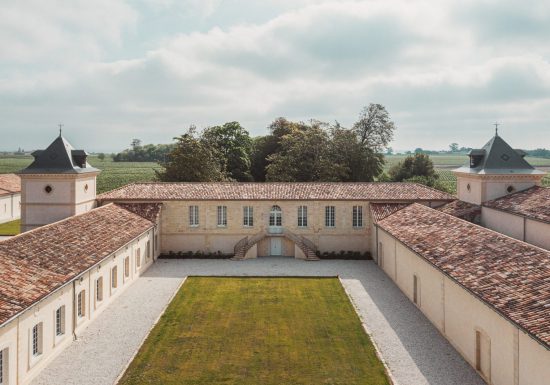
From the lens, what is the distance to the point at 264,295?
99.1 ft

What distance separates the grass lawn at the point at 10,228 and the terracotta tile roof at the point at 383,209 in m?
35.1

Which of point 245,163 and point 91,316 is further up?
point 245,163

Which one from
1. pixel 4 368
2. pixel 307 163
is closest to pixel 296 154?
pixel 307 163

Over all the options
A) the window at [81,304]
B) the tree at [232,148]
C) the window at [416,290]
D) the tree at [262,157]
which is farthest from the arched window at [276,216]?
the tree at [262,157]

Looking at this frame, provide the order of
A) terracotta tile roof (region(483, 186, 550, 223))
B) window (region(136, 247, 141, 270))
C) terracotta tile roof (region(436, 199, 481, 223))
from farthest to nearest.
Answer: terracotta tile roof (region(436, 199, 481, 223)) < window (region(136, 247, 141, 270)) < terracotta tile roof (region(483, 186, 550, 223))

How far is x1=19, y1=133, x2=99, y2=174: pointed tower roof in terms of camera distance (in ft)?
120

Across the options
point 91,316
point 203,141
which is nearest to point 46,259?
point 91,316

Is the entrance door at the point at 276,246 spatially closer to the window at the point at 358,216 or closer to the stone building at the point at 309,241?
the stone building at the point at 309,241

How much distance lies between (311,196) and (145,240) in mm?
13910

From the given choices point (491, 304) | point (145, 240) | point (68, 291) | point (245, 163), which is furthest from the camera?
point (245, 163)

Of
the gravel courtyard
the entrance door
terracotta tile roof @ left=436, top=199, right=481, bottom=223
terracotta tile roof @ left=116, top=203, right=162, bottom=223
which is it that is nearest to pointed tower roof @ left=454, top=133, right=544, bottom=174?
terracotta tile roof @ left=436, top=199, right=481, bottom=223

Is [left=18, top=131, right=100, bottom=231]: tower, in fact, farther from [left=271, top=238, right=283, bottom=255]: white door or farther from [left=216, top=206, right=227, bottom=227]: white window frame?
[left=271, top=238, right=283, bottom=255]: white door

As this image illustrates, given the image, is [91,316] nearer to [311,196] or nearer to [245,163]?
[311,196]

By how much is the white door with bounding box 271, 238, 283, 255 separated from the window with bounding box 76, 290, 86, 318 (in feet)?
65.1
